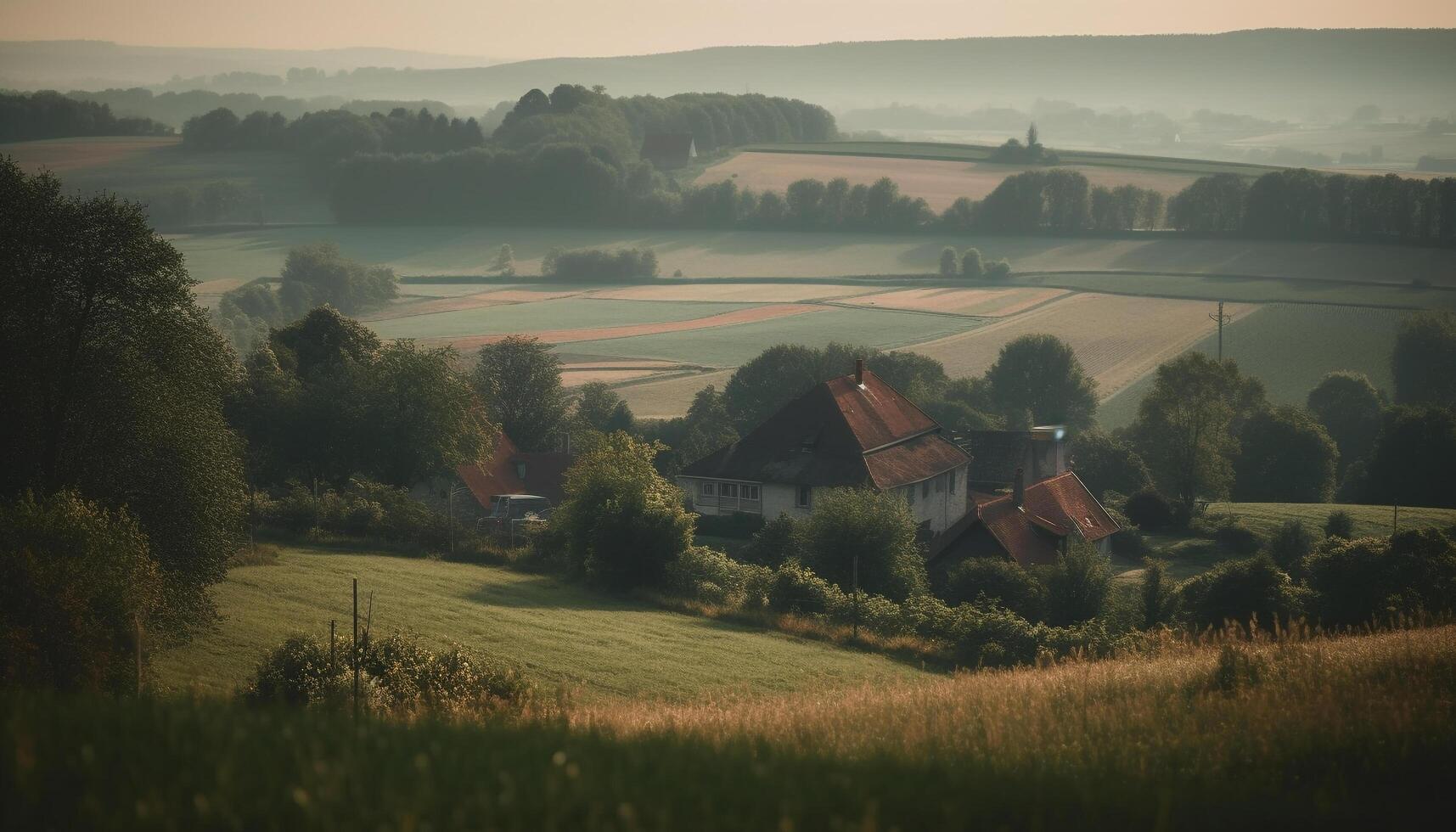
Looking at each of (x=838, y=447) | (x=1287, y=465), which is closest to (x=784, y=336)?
(x=1287, y=465)

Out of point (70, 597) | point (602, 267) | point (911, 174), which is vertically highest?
point (911, 174)

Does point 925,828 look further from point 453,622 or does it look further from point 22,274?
point 22,274

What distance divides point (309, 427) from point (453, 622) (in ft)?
68.8

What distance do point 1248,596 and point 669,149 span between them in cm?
15611

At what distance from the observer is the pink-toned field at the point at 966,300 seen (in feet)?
344

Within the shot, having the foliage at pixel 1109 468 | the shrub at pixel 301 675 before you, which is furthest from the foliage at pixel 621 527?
the foliage at pixel 1109 468

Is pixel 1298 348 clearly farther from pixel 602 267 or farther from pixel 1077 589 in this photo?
pixel 1077 589

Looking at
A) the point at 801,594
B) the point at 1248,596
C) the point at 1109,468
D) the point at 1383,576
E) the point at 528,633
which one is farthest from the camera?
the point at 1109,468

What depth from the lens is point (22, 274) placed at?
26422mm

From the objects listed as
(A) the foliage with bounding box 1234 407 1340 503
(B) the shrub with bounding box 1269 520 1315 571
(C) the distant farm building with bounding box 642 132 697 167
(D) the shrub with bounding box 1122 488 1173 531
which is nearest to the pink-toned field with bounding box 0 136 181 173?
(C) the distant farm building with bounding box 642 132 697 167

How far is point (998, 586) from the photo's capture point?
3688 cm

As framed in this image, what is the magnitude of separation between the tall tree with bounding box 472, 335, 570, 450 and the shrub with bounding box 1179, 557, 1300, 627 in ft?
131

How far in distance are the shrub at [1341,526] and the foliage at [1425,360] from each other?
32715 mm

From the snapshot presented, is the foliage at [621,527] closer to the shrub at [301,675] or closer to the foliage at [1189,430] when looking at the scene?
the shrub at [301,675]
